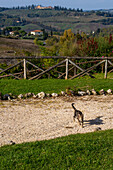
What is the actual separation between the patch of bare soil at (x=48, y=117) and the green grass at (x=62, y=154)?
36.3 inches

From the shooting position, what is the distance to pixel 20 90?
1169cm

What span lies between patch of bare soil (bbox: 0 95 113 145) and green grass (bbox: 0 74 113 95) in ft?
2.94

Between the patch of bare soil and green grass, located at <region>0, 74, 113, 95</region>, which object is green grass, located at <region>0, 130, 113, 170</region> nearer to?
the patch of bare soil

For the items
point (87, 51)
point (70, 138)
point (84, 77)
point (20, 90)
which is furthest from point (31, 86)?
point (87, 51)

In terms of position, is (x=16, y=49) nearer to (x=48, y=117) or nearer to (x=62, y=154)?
(x=48, y=117)

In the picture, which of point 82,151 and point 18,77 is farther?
point 18,77

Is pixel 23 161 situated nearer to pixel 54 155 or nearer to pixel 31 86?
pixel 54 155

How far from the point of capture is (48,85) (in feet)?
40.9

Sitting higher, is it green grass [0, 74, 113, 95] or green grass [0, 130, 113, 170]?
green grass [0, 130, 113, 170]

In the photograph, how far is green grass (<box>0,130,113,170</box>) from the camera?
17.3ft

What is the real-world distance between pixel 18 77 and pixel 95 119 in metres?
6.76

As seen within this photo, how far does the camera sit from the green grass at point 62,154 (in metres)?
5.27

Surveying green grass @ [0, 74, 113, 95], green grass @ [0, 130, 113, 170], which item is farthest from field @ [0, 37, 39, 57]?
green grass @ [0, 130, 113, 170]

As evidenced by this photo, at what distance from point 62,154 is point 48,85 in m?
7.01
